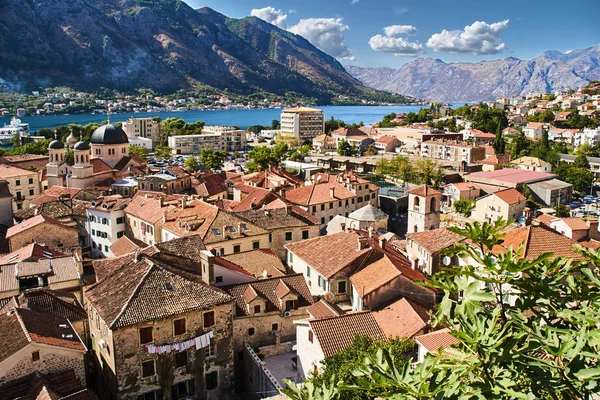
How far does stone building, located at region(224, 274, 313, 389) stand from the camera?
991 inches

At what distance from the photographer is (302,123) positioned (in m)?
168

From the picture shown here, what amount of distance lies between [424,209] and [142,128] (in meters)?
124

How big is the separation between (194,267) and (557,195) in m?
64.8

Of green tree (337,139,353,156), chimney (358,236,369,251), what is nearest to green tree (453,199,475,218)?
chimney (358,236,369,251)

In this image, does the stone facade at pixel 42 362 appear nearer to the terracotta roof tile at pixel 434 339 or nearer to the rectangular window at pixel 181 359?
the rectangular window at pixel 181 359

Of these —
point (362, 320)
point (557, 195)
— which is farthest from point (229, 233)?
point (557, 195)

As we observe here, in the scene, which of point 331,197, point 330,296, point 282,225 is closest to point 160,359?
point 330,296

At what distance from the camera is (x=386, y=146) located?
13100 cm

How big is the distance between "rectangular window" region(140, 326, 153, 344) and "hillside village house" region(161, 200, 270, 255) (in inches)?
542

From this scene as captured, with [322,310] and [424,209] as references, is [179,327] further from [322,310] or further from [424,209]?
[424,209]

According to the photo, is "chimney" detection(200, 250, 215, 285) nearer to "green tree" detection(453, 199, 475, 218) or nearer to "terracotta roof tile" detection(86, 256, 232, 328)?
"terracotta roof tile" detection(86, 256, 232, 328)

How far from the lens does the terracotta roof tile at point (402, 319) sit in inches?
931

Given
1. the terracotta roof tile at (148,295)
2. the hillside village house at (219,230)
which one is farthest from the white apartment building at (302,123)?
the terracotta roof tile at (148,295)

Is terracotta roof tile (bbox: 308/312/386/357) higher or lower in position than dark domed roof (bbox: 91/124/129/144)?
lower
